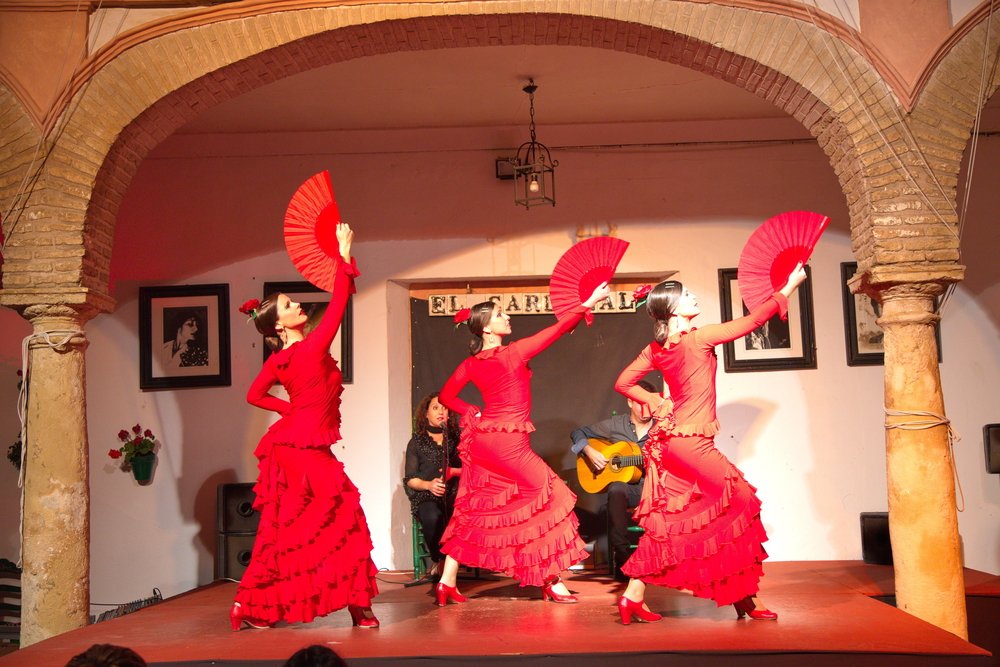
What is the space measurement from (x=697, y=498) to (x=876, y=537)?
2.92 metres

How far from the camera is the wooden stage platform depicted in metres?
4.20

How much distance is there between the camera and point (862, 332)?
7.60 m

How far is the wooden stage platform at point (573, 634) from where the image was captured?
4.20 meters

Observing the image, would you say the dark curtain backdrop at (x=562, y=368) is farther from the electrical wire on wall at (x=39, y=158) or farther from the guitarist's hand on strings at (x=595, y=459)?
the electrical wire on wall at (x=39, y=158)

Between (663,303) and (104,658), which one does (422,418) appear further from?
(104,658)

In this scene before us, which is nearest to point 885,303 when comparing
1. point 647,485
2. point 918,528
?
point 918,528

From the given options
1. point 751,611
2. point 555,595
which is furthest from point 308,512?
point 751,611

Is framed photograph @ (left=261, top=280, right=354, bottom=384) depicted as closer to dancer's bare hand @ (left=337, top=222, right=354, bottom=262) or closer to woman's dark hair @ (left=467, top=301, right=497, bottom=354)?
woman's dark hair @ (left=467, top=301, right=497, bottom=354)

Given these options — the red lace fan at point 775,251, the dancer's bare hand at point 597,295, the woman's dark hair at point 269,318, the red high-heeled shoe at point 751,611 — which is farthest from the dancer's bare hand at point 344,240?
the red high-heeled shoe at point 751,611

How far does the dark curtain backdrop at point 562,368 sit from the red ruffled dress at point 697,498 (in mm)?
2690

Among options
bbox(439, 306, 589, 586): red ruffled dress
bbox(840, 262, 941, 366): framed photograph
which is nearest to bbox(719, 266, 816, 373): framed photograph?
bbox(840, 262, 941, 366): framed photograph

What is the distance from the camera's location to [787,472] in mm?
7527

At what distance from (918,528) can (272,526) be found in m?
3.26

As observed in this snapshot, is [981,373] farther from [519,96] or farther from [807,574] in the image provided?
[519,96]
